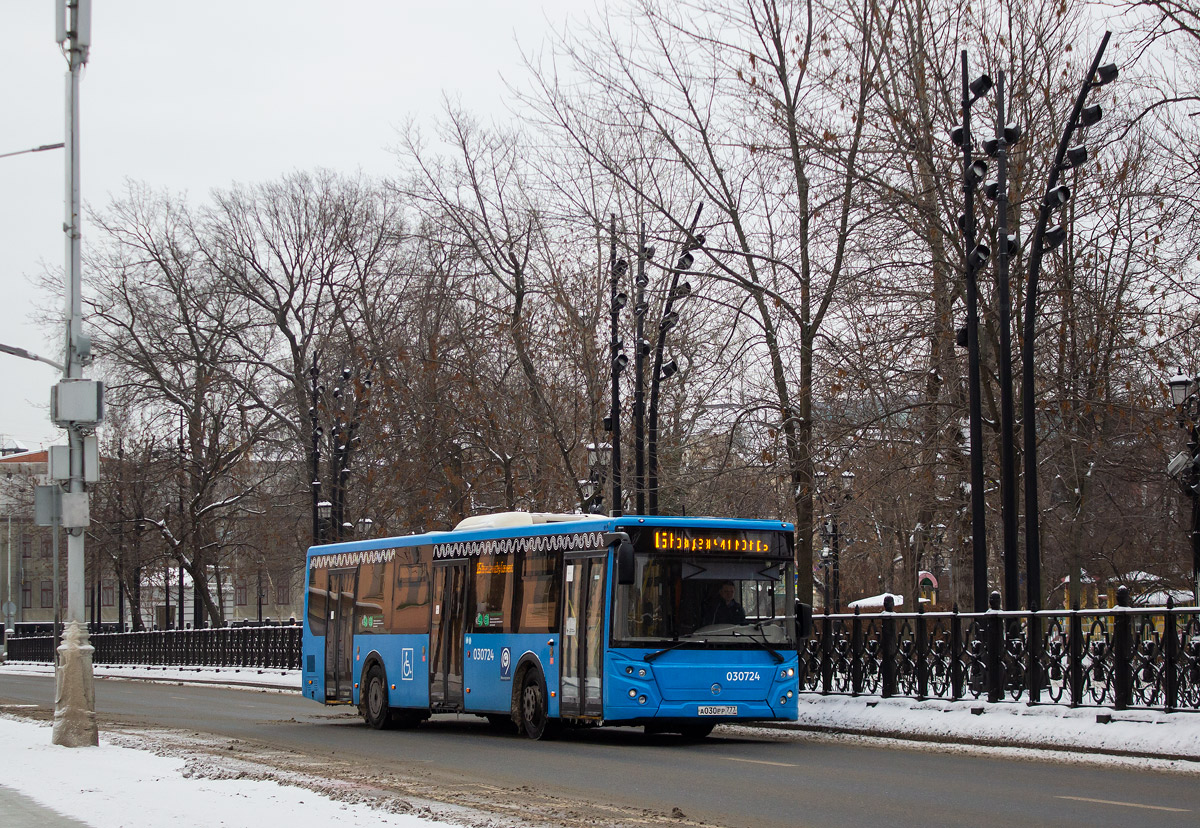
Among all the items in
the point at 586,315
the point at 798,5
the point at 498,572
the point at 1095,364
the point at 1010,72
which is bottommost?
the point at 498,572

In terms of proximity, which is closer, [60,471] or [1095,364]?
[60,471]

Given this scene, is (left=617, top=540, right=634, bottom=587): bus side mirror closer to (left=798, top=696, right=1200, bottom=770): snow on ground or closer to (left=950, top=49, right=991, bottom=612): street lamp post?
(left=798, top=696, right=1200, bottom=770): snow on ground

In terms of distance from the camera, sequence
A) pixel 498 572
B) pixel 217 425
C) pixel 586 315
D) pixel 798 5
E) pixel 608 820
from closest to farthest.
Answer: pixel 608 820 → pixel 498 572 → pixel 798 5 → pixel 586 315 → pixel 217 425

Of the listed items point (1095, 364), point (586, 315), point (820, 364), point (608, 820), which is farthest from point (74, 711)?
point (586, 315)

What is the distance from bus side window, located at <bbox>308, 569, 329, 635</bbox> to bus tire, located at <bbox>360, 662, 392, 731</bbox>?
2183 mm

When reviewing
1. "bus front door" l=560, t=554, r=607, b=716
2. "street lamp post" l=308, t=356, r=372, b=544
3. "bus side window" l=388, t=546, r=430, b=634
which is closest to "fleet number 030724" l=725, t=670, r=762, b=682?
"bus front door" l=560, t=554, r=607, b=716

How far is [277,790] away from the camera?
11359 millimetres

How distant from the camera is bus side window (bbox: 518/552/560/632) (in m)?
18.7

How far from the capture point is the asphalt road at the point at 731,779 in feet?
34.5

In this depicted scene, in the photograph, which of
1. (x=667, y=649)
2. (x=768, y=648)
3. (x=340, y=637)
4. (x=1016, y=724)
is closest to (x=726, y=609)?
(x=768, y=648)

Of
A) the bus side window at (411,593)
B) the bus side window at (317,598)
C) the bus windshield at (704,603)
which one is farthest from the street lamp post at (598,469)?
the bus windshield at (704,603)

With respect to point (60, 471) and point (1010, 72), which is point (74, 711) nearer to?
point (60, 471)

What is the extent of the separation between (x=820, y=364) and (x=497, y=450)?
1476cm

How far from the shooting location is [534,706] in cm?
1884
